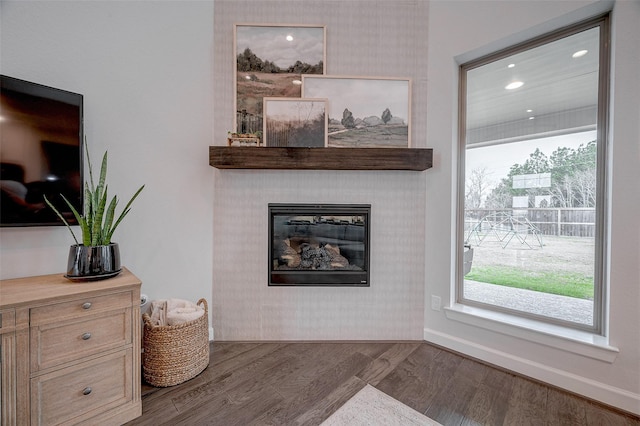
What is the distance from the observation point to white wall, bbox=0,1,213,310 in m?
1.48

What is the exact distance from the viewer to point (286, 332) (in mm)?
2133

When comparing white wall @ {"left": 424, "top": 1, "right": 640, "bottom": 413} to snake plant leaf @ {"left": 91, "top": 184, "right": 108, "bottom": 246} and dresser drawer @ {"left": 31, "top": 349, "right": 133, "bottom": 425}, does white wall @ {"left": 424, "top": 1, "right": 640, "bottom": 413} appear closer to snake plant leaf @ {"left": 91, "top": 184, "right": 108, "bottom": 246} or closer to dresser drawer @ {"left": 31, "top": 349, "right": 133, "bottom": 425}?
dresser drawer @ {"left": 31, "top": 349, "right": 133, "bottom": 425}

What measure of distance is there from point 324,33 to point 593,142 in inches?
81.3

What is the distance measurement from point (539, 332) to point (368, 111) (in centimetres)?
198

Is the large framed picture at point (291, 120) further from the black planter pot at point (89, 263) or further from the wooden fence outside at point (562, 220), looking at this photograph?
the wooden fence outside at point (562, 220)

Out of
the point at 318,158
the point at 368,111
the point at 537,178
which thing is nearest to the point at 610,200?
the point at 537,178

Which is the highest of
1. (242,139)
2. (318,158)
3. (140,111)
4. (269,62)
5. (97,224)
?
(269,62)

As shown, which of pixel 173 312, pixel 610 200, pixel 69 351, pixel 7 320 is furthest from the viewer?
pixel 173 312

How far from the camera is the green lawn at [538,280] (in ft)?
5.50

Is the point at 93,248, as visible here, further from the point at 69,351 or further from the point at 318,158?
the point at 318,158

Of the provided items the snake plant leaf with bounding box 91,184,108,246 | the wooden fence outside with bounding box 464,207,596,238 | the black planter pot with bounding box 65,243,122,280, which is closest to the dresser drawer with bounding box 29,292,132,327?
the black planter pot with bounding box 65,243,122,280

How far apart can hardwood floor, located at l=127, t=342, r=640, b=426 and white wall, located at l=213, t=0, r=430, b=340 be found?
0.24 m

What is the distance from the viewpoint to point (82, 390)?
4.04ft

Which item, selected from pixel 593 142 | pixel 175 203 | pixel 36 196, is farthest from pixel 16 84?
pixel 593 142
